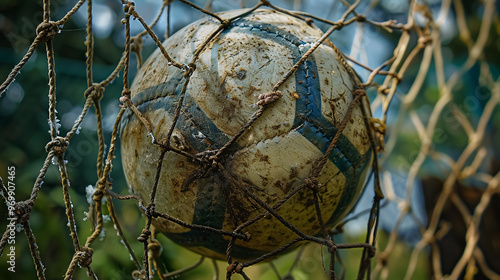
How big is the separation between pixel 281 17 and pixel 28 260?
2.41 metres

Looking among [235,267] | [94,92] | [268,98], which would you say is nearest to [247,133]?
[268,98]

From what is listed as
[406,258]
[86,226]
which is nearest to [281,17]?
[86,226]

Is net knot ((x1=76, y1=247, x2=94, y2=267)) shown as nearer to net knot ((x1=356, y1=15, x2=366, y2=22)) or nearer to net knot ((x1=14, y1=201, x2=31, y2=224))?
net knot ((x1=14, y1=201, x2=31, y2=224))

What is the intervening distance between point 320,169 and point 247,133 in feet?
0.64

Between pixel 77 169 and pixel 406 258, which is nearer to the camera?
pixel 77 169

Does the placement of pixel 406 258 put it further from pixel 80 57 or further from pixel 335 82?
pixel 335 82

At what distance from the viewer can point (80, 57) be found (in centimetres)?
393

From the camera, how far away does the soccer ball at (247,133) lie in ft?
3.87

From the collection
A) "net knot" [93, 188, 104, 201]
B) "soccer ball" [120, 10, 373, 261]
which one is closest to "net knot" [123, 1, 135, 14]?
"soccer ball" [120, 10, 373, 261]

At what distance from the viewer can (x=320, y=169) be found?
1.20 metres

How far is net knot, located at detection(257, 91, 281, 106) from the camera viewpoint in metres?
1.16

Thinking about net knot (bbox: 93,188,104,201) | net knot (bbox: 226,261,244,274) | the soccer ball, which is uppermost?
net knot (bbox: 93,188,104,201)

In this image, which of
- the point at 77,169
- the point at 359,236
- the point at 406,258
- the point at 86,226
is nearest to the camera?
the point at 86,226

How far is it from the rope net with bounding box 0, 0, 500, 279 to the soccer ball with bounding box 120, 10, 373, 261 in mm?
15
